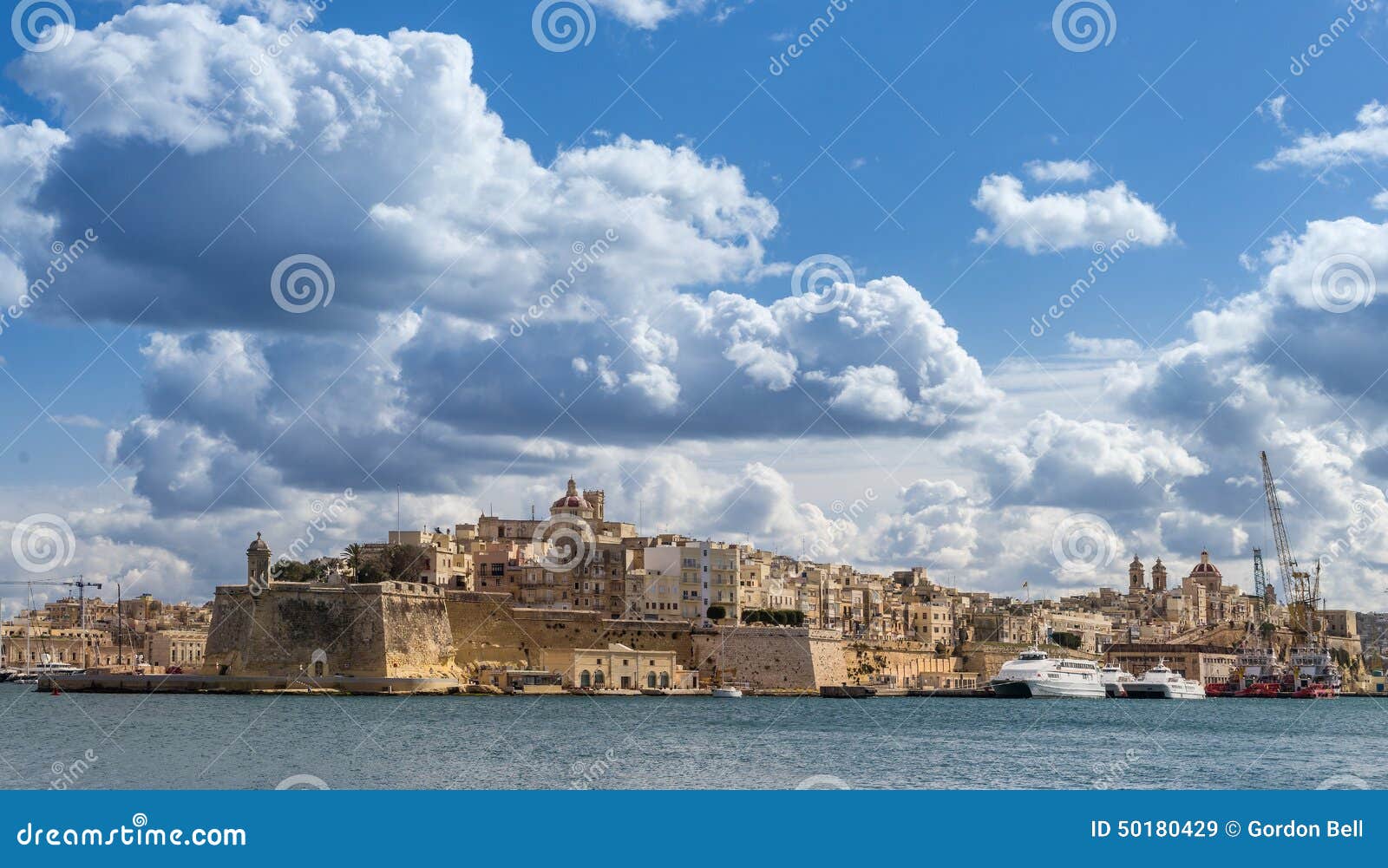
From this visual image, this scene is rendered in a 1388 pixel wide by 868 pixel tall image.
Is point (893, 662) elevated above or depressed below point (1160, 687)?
above

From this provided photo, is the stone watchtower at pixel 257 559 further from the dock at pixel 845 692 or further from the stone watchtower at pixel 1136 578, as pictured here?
the stone watchtower at pixel 1136 578

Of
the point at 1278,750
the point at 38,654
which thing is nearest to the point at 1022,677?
the point at 1278,750

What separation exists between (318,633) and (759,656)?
70.8 ft

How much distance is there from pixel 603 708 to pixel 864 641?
3088cm

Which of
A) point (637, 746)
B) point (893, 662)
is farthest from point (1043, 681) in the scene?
point (637, 746)

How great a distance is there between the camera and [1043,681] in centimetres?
8869

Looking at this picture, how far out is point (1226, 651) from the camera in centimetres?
11788

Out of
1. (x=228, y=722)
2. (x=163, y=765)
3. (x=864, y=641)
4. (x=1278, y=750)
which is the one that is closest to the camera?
(x=163, y=765)

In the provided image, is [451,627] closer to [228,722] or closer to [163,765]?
[228,722]

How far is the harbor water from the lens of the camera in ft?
111

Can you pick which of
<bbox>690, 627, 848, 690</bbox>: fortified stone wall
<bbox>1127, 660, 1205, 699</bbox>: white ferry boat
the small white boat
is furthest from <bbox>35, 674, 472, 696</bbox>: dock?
<bbox>1127, 660, 1205, 699</bbox>: white ferry boat

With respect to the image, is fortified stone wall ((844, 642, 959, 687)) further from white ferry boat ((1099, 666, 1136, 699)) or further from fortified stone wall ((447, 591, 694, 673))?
fortified stone wall ((447, 591, 694, 673))

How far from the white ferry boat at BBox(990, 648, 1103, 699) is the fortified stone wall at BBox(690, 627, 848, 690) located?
13293 millimetres

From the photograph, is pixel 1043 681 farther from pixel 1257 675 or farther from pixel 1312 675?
pixel 1312 675
